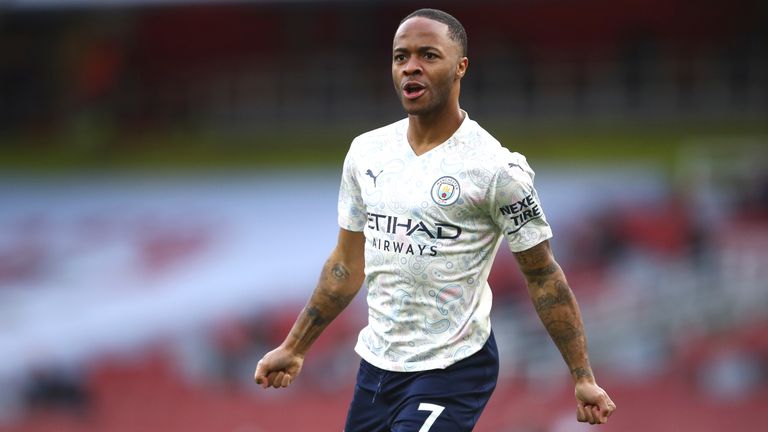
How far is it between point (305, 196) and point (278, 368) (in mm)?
11094

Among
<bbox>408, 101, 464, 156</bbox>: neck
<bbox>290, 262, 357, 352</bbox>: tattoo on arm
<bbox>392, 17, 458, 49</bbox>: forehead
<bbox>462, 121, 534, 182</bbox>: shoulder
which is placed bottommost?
<bbox>290, 262, 357, 352</bbox>: tattoo on arm

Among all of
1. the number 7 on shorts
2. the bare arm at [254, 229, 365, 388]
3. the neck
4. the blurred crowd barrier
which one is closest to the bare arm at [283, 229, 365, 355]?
the bare arm at [254, 229, 365, 388]

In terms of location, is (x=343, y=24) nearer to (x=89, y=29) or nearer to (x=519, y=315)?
(x=89, y=29)

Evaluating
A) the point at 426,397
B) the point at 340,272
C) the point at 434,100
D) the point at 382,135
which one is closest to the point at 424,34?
the point at 434,100

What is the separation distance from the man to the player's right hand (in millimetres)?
377

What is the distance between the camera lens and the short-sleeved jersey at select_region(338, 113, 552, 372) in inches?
181

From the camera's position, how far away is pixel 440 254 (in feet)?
15.2

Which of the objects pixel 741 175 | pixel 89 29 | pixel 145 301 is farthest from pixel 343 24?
pixel 741 175

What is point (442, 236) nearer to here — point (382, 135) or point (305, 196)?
point (382, 135)

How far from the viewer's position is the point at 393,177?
15.5 ft

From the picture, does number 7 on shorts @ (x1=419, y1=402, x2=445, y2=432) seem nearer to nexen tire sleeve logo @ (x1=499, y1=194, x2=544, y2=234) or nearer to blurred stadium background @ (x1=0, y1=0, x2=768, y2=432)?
nexen tire sleeve logo @ (x1=499, y1=194, x2=544, y2=234)

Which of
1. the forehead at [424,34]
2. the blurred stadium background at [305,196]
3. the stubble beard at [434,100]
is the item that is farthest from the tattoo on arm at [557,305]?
the blurred stadium background at [305,196]

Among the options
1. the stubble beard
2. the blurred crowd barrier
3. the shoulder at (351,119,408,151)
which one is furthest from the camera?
the blurred crowd barrier

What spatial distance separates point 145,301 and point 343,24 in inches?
193
